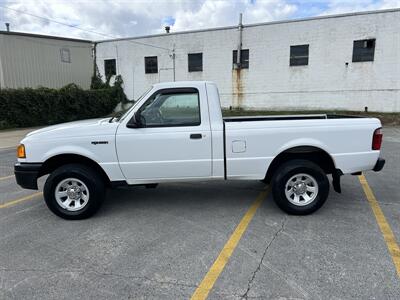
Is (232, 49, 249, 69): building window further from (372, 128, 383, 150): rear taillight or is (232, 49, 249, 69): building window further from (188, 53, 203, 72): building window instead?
(372, 128, 383, 150): rear taillight

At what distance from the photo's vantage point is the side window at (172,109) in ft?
14.1

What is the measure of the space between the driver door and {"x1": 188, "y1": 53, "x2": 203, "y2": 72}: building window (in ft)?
65.9

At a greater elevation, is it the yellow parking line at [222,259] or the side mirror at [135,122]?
the side mirror at [135,122]

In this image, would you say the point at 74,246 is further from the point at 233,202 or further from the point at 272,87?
the point at 272,87

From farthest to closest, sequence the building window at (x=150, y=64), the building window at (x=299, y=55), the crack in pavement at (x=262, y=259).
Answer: the building window at (x=150, y=64) < the building window at (x=299, y=55) < the crack in pavement at (x=262, y=259)

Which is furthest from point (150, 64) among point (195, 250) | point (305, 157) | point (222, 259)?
point (222, 259)

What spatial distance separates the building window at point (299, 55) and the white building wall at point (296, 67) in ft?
0.90

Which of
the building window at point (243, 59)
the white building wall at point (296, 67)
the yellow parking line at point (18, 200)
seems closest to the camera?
the yellow parking line at point (18, 200)

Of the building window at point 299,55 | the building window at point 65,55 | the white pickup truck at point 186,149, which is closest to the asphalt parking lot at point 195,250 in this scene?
the white pickup truck at point 186,149

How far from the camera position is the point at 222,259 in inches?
130

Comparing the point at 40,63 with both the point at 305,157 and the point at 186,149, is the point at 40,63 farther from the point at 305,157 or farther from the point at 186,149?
the point at 305,157

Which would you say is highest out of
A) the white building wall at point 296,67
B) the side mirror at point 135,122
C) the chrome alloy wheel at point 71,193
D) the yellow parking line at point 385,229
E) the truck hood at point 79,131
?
the white building wall at point 296,67

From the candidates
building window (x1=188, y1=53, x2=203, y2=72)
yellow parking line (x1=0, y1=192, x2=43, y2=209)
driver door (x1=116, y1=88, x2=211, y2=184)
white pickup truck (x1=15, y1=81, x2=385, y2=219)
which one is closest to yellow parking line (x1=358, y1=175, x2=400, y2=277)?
white pickup truck (x1=15, y1=81, x2=385, y2=219)

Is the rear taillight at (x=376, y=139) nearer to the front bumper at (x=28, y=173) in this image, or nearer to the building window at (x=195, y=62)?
the front bumper at (x=28, y=173)
